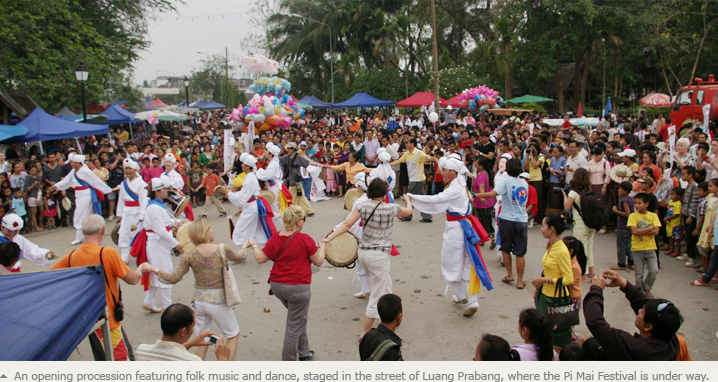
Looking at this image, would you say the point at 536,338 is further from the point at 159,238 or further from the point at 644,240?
the point at 159,238

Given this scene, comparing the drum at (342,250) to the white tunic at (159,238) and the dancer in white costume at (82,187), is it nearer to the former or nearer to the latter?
the white tunic at (159,238)

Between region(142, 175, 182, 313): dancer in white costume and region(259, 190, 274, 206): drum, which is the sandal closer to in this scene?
region(259, 190, 274, 206): drum

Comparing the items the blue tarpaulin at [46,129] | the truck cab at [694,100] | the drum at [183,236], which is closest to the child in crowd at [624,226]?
the drum at [183,236]

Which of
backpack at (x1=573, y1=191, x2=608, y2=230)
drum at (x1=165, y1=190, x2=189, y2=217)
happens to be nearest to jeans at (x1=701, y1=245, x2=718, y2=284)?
backpack at (x1=573, y1=191, x2=608, y2=230)

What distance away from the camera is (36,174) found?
442 inches

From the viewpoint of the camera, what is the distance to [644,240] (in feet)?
20.2

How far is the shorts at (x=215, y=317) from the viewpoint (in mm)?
4438

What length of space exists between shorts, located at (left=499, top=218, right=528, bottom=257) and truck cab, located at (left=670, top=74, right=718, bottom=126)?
36.1ft

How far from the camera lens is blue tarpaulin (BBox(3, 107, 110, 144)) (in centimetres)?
1416

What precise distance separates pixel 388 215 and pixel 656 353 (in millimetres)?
2764

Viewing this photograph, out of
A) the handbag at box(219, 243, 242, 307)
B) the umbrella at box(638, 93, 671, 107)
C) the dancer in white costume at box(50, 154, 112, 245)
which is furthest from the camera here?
the umbrella at box(638, 93, 671, 107)

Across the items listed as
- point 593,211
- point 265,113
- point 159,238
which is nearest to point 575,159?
point 593,211

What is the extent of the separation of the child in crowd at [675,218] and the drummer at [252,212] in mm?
6063
